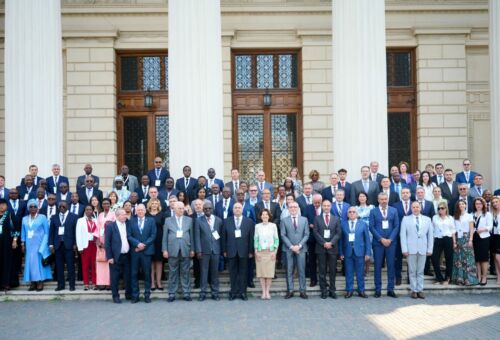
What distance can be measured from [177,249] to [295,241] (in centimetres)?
251

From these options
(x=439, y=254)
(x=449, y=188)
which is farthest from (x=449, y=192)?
(x=439, y=254)

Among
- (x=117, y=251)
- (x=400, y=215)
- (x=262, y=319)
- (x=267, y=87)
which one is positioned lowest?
(x=262, y=319)

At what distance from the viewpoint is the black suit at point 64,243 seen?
13852 millimetres

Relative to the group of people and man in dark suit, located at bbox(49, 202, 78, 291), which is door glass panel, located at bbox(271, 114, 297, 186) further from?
man in dark suit, located at bbox(49, 202, 78, 291)

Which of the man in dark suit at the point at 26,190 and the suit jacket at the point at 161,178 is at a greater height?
the suit jacket at the point at 161,178

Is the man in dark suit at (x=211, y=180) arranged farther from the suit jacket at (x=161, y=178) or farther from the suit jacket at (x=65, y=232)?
the suit jacket at (x=65, y=232)

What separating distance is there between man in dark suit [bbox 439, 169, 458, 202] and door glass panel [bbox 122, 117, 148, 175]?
404 inches

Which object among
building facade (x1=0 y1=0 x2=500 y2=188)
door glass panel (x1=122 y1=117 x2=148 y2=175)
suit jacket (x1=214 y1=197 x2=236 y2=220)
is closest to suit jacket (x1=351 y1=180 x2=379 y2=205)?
suit jacket (x1=214 y1=197 x2=236 y2=220)

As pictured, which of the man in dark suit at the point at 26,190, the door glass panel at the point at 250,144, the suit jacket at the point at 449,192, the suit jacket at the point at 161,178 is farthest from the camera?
the door glass panel at the point at 250,144

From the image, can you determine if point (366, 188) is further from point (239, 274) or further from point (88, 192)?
point (88, 192)

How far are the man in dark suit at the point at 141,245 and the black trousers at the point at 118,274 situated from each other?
189 mm

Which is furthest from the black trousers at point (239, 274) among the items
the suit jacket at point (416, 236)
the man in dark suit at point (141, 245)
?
the suit jacket at point (416, 236)

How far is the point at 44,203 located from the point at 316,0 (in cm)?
1164

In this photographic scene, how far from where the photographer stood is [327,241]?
1354 centimetres
